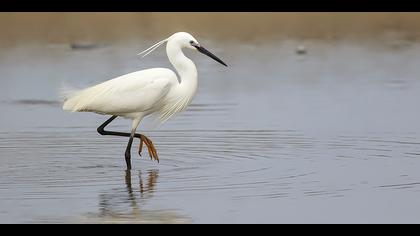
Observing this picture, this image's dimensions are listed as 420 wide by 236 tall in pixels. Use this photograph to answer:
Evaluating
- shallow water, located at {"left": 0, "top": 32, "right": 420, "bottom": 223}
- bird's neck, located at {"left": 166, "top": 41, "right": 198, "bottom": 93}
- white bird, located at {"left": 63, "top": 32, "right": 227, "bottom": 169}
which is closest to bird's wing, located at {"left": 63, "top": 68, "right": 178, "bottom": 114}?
white bird, located at {"left": 63, "top": 32, "right": 227, "bottom": 169}

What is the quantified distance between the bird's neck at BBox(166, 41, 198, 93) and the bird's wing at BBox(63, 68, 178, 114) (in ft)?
0.37

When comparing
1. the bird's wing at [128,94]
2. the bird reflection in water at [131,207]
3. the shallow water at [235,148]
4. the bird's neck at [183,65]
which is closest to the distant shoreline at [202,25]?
the shallow water at [235,148]

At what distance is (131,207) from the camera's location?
383 inches

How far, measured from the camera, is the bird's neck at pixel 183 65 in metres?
12.2

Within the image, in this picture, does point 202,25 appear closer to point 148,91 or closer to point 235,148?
point 235,148

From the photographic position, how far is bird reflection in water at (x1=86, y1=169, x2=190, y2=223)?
9.16 meters

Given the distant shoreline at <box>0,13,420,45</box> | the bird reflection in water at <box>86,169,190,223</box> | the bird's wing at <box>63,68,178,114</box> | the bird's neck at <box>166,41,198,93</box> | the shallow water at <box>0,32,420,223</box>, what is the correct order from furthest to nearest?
the distant shoreline at <box>0,13,420,45</box> < the bird's neck at <box>166,41,198,93</box> < the bird's wing at <box>63,68,178,114</box> < the shallow water at <box>0,32,420,223</box> < the bird reflection in water at <box>86,169,190,223</box>

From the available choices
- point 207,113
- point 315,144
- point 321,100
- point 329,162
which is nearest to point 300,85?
point 321,100

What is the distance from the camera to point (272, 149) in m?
12.8

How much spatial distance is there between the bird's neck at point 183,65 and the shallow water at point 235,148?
2.60 feet

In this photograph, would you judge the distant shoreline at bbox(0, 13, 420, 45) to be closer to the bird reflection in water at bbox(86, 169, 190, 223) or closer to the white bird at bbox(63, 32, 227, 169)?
the white bird at bbox(63, 32, 227, 169)
